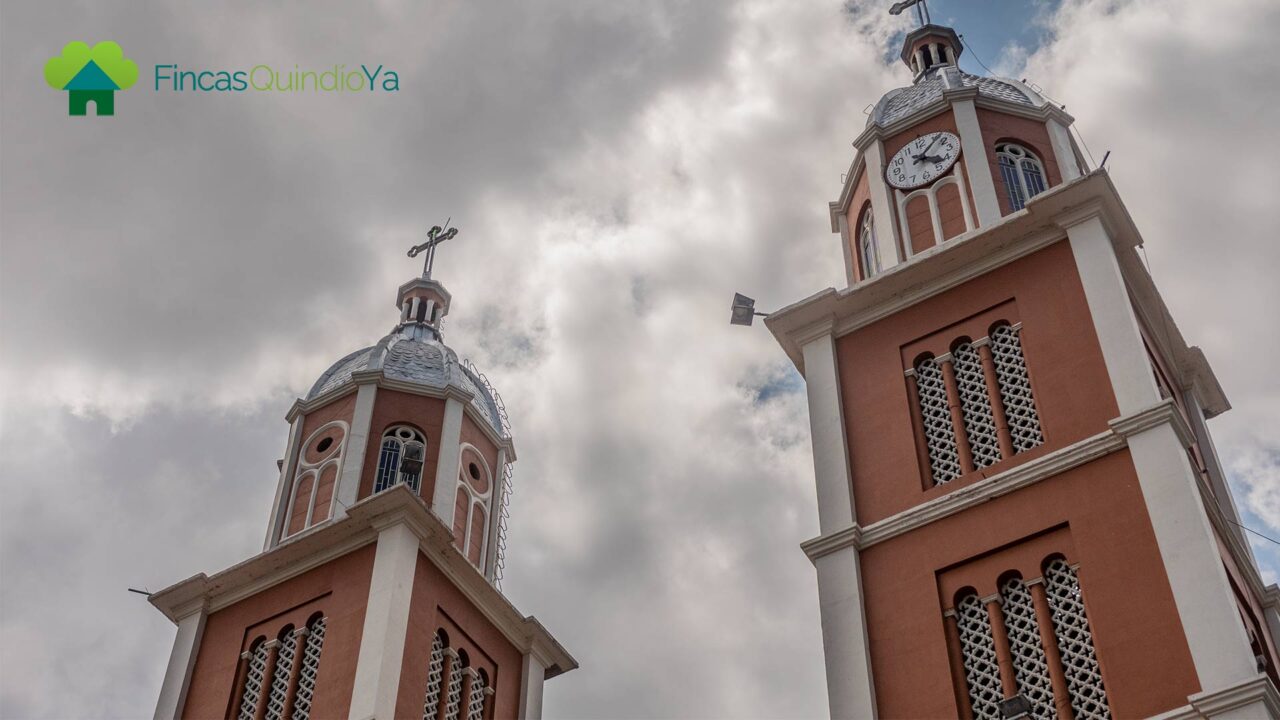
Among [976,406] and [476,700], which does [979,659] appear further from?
[476,700]

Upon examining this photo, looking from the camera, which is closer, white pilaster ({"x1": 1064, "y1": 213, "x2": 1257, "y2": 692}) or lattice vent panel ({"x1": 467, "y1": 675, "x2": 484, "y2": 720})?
white pilaster ({"x1": 1064, "y1": 213, "x2": 1257, "y2": 692})

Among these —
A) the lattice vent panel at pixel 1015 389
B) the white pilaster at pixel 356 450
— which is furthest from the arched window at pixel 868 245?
the white pilaster at pixel 356 450

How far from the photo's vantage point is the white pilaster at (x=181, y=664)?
2417cm

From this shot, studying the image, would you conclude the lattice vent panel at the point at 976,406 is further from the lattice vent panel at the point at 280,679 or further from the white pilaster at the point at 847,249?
the lattice vent panel at the point at 280,679

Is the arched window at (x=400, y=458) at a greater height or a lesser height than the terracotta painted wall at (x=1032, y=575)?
greater

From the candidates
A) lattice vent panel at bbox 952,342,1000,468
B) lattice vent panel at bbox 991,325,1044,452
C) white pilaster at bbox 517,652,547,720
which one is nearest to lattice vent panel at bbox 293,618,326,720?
white pilaster at bbox 517,652,547,720

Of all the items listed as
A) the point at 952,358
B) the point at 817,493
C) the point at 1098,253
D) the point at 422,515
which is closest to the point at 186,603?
the point at 422,515

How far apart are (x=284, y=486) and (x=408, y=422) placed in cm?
217

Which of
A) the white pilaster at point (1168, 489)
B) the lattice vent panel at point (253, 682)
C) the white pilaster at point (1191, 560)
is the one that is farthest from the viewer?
the lattice vent panel at point (253, 682)

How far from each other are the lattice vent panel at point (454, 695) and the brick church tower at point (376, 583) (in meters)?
0.03

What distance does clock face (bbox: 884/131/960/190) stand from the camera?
23641 millimetres

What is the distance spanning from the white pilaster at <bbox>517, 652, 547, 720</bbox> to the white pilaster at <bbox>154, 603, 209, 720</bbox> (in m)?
4.74

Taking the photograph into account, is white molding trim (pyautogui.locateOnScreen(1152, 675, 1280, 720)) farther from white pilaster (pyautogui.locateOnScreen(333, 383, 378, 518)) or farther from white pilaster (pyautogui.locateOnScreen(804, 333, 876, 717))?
white pilaster (pyautogui.locateOnScreen(333, 383, 378, 518))

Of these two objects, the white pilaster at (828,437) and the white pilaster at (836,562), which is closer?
the white pilaster at (836,562)
